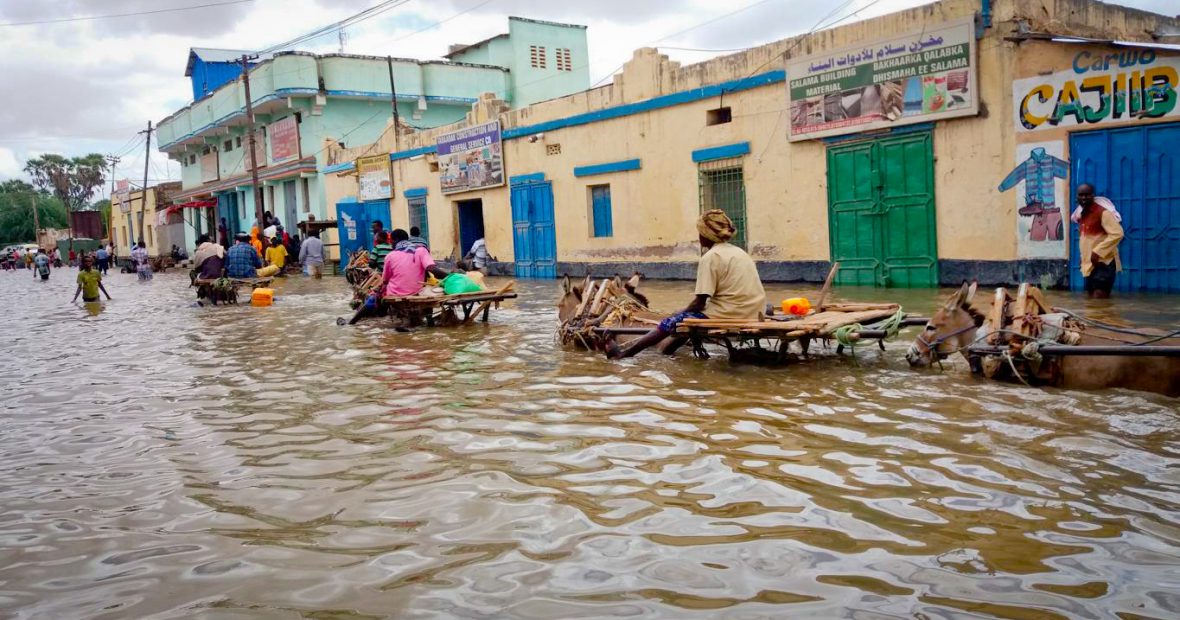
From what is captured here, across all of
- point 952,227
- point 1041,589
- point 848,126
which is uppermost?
point 848,126

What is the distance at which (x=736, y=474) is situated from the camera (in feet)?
14.5

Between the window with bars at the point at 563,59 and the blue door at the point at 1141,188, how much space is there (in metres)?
25.7

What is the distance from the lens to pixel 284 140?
1303 inches

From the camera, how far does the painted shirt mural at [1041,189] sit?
11633 mm

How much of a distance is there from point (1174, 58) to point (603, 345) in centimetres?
769

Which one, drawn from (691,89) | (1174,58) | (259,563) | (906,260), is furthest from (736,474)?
(691,89)

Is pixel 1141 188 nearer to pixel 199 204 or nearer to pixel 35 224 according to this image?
pixel 199 204

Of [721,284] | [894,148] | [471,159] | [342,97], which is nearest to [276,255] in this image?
[471,159]

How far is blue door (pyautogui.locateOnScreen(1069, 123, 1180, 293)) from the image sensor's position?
10.7 metres

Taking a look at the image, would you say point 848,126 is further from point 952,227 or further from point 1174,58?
point 1174,58

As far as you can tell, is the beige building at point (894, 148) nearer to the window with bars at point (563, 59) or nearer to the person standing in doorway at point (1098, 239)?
the person standing in doorway at point (1098, 239)

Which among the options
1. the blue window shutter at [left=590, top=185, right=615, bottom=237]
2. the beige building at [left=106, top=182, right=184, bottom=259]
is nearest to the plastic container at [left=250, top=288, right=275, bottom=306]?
the blue window shutter at [left=590, top=185, right=615, bottom=237]

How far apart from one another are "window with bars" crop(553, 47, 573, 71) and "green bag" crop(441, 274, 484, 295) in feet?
82.8

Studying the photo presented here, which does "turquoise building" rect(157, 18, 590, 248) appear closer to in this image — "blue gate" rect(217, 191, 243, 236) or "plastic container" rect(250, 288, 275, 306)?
"blue gate" rect(217, 191, 243, 236)
